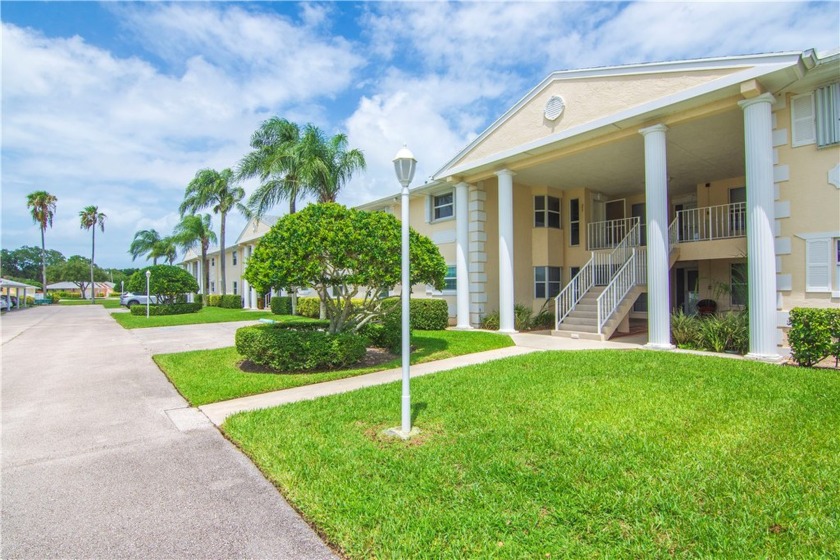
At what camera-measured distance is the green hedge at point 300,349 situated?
8102 millimetres

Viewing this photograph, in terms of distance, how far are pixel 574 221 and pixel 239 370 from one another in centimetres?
1321

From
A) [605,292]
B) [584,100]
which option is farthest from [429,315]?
[584,100]

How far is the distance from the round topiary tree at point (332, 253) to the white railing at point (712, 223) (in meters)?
9.14

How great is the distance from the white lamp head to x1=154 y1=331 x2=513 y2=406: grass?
4.28 meters

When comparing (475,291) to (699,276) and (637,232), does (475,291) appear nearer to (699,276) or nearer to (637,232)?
(637,232)

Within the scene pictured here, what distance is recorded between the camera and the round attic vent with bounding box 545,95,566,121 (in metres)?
11.4

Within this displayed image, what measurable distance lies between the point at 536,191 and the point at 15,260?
12608 centimetres

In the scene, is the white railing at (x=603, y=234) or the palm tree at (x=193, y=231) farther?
the palm tree at (x=193, y=231)

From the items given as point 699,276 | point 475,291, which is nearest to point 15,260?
point 475,291

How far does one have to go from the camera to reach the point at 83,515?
3.33 metres

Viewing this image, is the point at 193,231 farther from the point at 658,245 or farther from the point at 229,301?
the point at 658,245

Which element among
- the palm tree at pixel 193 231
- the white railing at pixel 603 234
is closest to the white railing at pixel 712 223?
the white railing at pixel 603 234

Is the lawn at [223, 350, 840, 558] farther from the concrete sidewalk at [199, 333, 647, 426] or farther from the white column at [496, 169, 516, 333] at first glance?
the white column at [496, 169, 516, 333]

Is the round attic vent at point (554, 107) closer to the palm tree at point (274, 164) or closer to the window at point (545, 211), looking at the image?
the window at point (545, 211)
